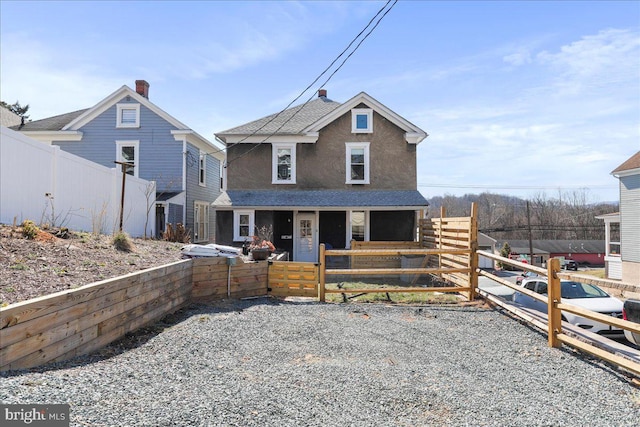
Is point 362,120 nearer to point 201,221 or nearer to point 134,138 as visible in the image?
point 201,221

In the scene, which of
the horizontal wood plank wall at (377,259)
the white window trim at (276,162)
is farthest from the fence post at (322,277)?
the white window trim at (276,162)

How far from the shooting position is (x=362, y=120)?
57.6 feet

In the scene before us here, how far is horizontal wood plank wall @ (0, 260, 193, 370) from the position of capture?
3.43m

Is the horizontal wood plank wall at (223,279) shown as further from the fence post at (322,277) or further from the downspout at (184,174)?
the downspout at (184,174)

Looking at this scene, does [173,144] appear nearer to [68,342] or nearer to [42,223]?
[42,223]

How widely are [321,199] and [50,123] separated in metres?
15.2

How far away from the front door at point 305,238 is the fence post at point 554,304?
1246 centimetres

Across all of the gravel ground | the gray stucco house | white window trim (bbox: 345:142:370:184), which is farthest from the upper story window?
the gravel ground

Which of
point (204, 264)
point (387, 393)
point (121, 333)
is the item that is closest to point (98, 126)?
point (204, 264)

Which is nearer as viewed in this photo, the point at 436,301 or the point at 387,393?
the point at 387,393

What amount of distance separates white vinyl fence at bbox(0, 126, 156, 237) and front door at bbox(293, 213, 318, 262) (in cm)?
A: 684

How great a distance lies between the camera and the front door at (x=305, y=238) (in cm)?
1750

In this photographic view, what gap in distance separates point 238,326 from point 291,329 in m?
0.84

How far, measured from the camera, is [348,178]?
57.7 feet
